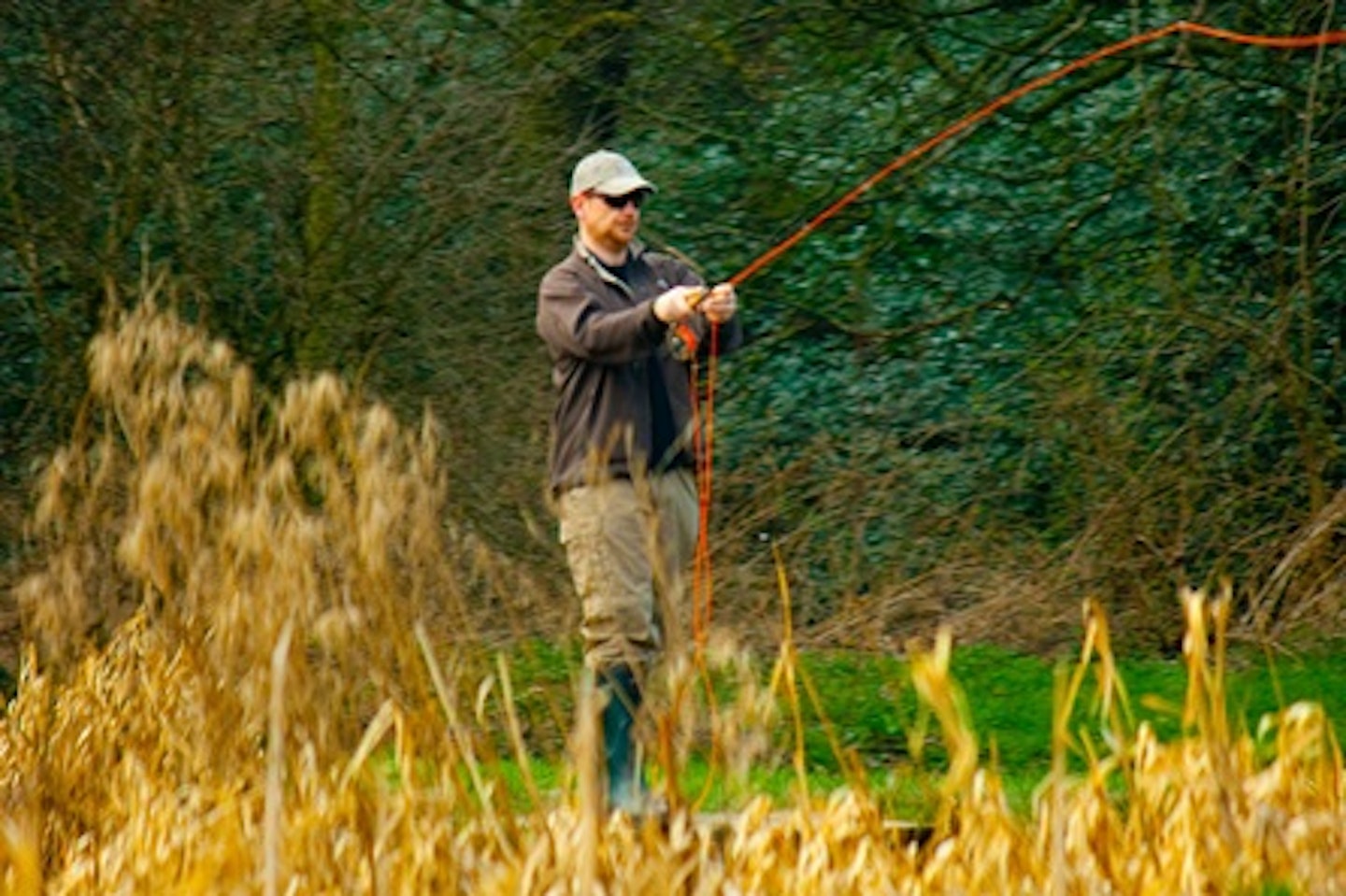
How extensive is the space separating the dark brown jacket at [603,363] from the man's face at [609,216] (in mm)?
61

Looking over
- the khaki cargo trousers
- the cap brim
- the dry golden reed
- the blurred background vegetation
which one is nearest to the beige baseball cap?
the cap brim

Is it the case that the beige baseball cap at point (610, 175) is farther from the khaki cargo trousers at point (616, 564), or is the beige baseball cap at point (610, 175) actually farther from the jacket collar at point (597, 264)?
the khaki cargo trousers at point (616, 564)

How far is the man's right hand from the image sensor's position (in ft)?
21.5

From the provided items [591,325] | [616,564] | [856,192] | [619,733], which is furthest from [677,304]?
[619,733]

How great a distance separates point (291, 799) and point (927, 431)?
7.93 meters

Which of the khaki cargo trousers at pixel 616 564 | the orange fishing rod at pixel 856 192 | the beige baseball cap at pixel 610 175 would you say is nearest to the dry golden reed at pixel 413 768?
the orange fishing rod at pixel 856 192

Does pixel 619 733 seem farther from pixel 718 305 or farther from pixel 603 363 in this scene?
pixel 718 305

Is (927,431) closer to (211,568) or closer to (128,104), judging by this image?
(128,104)

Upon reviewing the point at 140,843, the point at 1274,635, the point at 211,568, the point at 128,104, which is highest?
the point at 128,104

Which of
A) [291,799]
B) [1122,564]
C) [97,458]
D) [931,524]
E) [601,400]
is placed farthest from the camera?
[931,524]

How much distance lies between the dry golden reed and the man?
1.46m

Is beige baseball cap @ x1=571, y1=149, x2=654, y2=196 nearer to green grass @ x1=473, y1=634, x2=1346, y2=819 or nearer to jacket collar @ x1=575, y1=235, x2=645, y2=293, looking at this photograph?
jacket collar @ x1=575, y1=235, x2=645, y2=293

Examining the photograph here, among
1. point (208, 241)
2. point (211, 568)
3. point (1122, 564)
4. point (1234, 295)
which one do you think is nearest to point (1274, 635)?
point (1122, 564)

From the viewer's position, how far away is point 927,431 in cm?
1263
